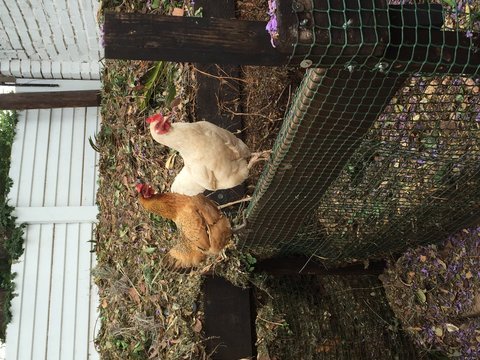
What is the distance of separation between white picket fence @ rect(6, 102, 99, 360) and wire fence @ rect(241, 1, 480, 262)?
3.56 m

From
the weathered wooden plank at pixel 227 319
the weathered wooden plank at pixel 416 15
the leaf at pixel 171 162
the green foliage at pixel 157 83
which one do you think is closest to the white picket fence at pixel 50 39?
the green foliage at pixel 157 83

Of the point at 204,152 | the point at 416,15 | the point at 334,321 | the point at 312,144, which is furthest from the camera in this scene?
the point at 334,321

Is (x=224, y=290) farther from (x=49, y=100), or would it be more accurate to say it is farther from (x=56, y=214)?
(x=49, y=100)

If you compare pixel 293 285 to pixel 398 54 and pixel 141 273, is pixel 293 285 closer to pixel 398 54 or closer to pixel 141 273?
pixel 141 273

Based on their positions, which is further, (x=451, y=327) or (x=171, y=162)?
(x=171, y=162)

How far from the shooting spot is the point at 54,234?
5992 mm

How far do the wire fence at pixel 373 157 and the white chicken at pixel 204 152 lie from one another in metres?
0.18

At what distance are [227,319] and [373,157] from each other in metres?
1.26

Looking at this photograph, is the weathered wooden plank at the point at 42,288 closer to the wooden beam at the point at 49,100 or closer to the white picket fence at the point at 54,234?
the white picket fence at the point at 54,234

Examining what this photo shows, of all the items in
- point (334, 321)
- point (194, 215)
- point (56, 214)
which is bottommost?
point (334, 321)

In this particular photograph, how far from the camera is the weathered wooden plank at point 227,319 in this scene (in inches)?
112

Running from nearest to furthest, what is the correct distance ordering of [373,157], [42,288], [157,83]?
1. [373,157]
2. [157,83]
3. [42,288]

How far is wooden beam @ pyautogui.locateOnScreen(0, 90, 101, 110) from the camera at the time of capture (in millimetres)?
5875

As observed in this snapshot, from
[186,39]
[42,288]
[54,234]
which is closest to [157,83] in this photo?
[186,39]
